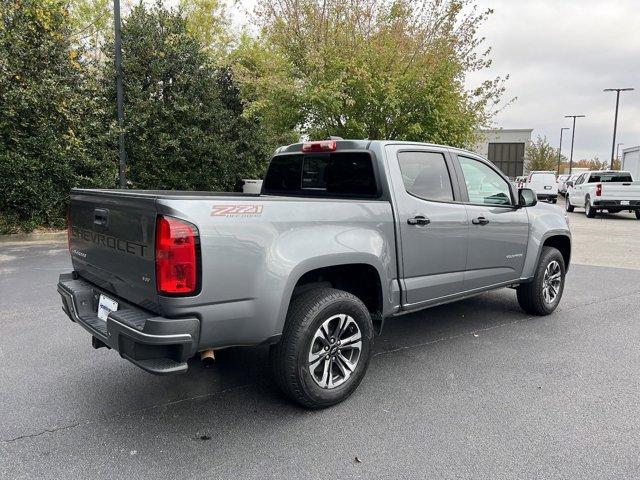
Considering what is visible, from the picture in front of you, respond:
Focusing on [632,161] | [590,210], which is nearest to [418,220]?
[590,210]

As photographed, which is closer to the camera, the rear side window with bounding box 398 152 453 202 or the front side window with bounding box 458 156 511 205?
the rear side window with bounding box 398 152 453 202

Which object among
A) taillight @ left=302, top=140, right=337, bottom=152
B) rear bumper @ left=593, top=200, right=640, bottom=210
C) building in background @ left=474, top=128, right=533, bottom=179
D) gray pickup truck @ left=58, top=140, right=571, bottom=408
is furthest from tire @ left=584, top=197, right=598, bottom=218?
building in background @ left=474, top=128, right=533, bottom=179

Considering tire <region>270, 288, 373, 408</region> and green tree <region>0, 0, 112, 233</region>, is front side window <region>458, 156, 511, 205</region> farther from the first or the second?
green tree <region>0, 0, 112, 233</region>

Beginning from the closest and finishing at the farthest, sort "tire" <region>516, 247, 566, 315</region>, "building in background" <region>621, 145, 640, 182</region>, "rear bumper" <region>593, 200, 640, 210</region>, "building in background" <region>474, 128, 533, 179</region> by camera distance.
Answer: "tire" <region>516, 247, 566, 315</region>, "rear bumper" <region>593, 200, 640, 210</region>, "building in background" <region>621, 145, 640, 182</region>, "building in background" <region>474, 128, 533, 179</region>

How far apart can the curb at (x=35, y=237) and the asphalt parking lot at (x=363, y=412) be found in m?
6.13

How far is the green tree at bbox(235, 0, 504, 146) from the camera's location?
38.9 feet

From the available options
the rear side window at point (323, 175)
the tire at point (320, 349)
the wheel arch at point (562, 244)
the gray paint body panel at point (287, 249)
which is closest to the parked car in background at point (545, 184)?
the wheel arch at point (562, 244)

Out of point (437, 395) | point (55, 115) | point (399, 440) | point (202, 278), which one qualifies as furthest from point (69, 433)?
point (55, 115)

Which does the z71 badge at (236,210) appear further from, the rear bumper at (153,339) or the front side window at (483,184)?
the front side window at (483,184)

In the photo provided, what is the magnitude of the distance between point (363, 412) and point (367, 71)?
1014 centimetres

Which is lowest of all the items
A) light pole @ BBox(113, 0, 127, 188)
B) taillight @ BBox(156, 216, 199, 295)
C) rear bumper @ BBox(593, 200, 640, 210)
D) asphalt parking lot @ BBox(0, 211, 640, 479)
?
asphalt parking lot @ BBox(0, 211, 640, 479)

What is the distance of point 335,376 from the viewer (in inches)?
132

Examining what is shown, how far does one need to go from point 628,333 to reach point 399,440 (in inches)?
132

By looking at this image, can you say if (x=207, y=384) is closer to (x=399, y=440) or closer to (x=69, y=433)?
(x=69, y=433)
